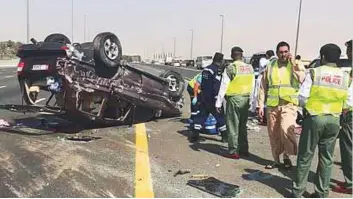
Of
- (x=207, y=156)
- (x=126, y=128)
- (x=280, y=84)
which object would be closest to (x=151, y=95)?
(x=126, y=128)

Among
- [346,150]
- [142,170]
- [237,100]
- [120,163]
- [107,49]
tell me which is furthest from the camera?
[107,49]

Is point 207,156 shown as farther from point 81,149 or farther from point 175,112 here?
point 175,112

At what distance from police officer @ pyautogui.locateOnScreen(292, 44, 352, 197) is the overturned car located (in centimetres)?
423

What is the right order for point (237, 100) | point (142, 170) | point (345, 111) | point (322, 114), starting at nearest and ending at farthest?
1. point (322, 114)
2. point (345, 111)
3. point (142, 170)
4. point (237, 100)

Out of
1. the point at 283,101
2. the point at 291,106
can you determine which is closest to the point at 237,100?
the point at 283,101

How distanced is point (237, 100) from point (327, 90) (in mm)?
2223

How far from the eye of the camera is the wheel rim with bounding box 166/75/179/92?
10.8 m

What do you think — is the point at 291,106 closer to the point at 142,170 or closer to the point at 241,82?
the point at 241,82

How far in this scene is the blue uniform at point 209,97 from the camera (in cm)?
827

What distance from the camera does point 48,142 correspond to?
797 centimetres

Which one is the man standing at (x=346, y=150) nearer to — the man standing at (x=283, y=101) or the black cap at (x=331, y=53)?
the black cap at (x=331, y=53)

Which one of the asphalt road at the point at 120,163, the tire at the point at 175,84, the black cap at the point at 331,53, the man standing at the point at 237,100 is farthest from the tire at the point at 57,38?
the black cap at the point at 331,53

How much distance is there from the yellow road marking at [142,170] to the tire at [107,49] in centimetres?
144

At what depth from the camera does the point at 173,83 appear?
35.8 ft
